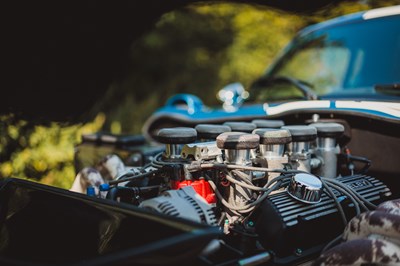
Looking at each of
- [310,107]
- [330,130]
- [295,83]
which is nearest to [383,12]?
[295,83]

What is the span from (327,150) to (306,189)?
587 millimetres

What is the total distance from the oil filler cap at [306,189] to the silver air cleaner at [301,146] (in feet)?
1.09

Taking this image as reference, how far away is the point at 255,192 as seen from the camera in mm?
2047

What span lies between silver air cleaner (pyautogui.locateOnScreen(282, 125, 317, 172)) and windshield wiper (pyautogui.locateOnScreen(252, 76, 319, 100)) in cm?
73

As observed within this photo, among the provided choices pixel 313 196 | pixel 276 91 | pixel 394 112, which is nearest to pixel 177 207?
pixel 313 196

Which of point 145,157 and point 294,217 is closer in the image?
point 294,217

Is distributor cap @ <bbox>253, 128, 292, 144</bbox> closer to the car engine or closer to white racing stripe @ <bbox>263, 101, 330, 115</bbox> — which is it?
the car engine

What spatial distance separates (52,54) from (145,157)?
89cm

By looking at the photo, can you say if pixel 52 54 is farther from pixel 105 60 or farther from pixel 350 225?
pixel 350 225

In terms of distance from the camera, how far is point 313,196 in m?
1.90

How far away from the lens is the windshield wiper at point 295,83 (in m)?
3.03

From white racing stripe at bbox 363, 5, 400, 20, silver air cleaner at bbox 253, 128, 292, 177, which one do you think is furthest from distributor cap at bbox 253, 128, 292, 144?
white racing stripe at bbox 363, 5, 400, 20

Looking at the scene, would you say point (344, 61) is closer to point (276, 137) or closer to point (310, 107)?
point (310, 107)

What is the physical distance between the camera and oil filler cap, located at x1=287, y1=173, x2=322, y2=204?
6.19ft
